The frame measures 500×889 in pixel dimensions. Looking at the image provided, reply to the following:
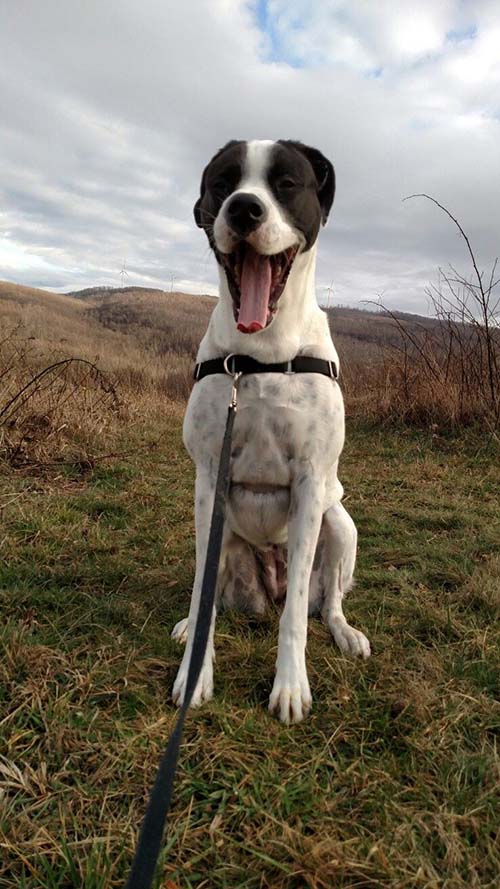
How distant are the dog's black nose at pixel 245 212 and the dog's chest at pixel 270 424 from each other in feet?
1.62

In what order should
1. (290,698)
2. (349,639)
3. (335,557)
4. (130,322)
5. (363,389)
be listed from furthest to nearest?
1. (130,322)
2. (363,389)
3. (335,557)
4. (349,639)
5. (290,698)

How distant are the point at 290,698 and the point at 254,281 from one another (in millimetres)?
1357

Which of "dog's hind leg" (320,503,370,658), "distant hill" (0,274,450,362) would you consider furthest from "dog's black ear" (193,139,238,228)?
"distant hill" (0,274,450,362)

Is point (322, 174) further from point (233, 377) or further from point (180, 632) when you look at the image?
point (180, 632)

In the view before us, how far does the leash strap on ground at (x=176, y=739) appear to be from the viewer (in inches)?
37.1

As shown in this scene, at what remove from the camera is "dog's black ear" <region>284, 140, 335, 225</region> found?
7.20 feet

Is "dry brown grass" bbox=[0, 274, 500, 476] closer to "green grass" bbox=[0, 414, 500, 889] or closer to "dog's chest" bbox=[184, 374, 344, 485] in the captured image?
"dog's chest" bbox=[184, 374, 344, 485]

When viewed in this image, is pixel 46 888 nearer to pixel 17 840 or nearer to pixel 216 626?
pixel 17 840

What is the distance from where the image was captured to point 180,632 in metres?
2.21

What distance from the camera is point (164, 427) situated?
23.3 ft

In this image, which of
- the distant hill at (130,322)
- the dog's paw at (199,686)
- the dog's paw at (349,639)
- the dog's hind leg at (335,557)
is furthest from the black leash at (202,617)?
the distant hill at (130,322)

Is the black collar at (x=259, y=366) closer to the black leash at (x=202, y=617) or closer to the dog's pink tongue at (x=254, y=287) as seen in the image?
the black leash at (x=202, y=617)

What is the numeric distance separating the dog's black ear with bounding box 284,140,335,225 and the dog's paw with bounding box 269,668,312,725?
5.59 ft

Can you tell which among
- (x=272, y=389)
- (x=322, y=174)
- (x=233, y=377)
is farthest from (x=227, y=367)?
(x=322, y=174)
